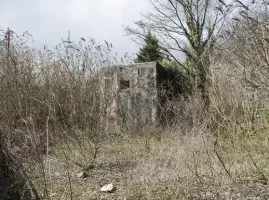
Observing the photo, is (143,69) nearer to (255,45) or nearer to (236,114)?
(236,114)

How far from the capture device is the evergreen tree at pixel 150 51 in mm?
25375

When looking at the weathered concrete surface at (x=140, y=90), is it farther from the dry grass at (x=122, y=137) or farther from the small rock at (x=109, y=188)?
the small rock at (x=109, y=188)

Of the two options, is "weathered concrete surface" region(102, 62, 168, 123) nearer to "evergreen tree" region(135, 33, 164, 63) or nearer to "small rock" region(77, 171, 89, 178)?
"small rock" region(77, 171, 89, 178)

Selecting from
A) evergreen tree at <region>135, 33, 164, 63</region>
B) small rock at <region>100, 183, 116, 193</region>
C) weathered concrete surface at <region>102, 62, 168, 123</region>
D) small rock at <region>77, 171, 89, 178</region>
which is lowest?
small rock at <region>100, 183, 116, 193</region>

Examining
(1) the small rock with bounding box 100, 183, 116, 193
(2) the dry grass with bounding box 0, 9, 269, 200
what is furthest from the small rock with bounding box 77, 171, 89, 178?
(1) the small rock with bounding box 100, 183, 116, 193

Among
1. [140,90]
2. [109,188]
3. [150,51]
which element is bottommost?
[109,188]

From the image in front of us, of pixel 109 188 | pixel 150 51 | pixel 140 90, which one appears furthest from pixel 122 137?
pixel 150 51

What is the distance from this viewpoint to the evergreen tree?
2538 centimetres

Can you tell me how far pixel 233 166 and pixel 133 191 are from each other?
2207mm

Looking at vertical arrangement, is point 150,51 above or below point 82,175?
above

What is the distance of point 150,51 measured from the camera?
25750mm

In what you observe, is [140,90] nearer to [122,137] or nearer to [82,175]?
[122,137]

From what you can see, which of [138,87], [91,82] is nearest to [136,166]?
[91,82]

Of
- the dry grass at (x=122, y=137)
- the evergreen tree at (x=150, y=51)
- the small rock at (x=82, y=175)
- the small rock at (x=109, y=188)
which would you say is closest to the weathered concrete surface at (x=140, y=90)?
the dry grass at (x=122, y=137)
